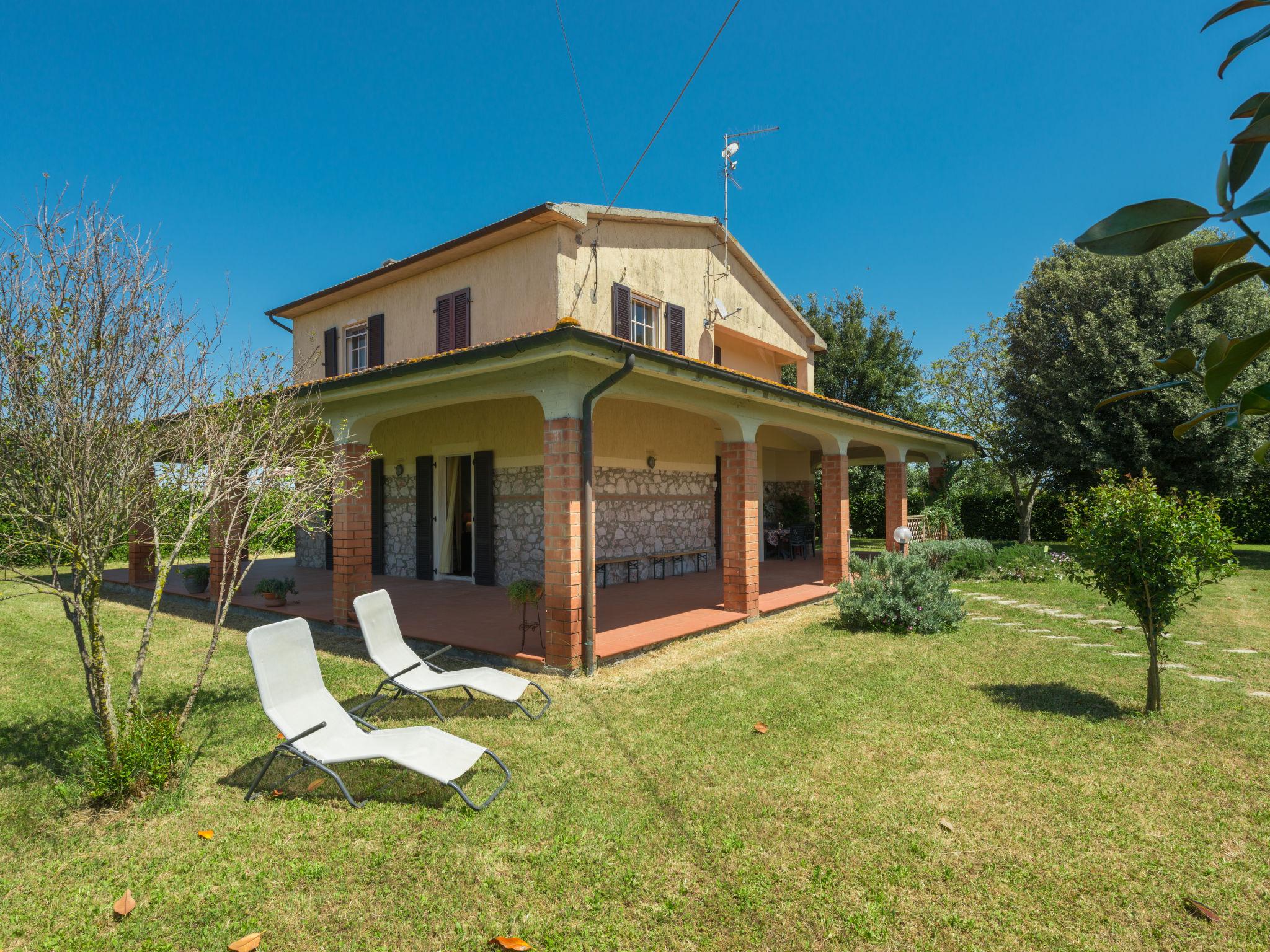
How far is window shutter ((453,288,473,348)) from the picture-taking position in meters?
12.5

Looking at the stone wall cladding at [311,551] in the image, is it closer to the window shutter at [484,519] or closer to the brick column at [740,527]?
the window shutter at [484,519]

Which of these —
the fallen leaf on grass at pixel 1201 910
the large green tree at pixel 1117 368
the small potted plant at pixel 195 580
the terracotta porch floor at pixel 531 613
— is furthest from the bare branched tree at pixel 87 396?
the large green tree at pixel 1117 368

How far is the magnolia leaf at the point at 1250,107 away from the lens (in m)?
0.82

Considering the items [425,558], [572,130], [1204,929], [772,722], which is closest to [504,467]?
[425,558]

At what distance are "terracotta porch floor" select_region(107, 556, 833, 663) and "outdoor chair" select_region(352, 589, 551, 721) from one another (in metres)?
1.23

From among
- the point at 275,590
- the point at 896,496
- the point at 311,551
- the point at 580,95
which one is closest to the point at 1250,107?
the point at 580,95

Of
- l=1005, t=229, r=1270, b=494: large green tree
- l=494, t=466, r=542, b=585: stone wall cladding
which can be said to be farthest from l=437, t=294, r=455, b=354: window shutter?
l=1005, t=229, r=1270, b=494: large green tree

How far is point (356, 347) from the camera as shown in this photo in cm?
1502

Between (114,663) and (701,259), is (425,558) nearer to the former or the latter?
(114,663)

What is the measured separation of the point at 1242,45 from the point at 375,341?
15.1 metres

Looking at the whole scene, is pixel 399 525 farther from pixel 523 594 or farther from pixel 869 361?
pixel 869 361

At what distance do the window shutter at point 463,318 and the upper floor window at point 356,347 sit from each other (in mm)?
3072

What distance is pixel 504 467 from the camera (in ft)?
40.5

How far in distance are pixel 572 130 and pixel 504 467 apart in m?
5.90
